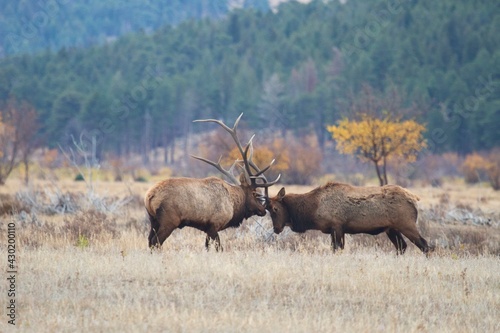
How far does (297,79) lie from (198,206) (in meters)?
87.4

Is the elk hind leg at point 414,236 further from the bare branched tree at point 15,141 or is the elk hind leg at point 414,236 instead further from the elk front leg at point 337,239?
the bare branched tree at point 15,141

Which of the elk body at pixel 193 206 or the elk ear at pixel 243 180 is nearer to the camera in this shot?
the elk body at pixel 193 206

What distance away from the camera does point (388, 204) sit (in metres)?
14.8

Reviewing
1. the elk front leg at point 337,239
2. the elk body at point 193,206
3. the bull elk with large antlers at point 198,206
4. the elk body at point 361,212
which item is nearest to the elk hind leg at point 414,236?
the elk body at point 361,212

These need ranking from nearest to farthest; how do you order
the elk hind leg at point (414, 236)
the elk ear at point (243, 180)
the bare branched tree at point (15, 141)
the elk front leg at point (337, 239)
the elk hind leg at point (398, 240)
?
the elk hind leg at point (414, 236)
the elk front leg at point (337, 239)
the elk hind leg at point (398, 240)
the elk ear at point (243, 180)
the bare branched tree at point (15, 141)

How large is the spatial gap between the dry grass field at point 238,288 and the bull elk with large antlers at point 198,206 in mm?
478

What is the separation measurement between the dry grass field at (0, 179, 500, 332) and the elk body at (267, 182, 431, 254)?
44cm

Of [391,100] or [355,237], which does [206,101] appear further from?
[355,237]

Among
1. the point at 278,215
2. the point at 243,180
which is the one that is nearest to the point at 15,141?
the point at 243,180

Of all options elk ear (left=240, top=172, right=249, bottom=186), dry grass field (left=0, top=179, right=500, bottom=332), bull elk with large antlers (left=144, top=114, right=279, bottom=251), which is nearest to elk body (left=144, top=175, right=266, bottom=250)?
bull elk with large antlers (left=144, top=114, right=279, bottom=251)

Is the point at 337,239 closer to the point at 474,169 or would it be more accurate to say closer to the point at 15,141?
the point at 15,141

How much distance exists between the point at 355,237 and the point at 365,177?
39774 mm

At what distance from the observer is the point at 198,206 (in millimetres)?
14203

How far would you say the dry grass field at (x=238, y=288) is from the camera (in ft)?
28.8
